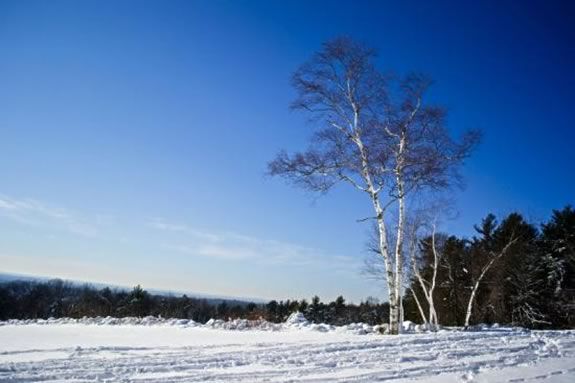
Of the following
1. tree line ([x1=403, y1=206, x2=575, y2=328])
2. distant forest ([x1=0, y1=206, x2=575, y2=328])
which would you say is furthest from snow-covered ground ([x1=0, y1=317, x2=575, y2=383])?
tree line ([x1=403, y1=206, x2=575, y2=328])

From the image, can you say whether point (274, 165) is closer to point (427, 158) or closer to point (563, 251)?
point (427, 158)

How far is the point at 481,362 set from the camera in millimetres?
7184

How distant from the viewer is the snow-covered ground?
6215 millimetres

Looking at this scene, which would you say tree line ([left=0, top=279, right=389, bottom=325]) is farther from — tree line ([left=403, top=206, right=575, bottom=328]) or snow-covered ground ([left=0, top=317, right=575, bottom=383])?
snow-covered ground ([left=0, top=317, right=575, bottom=383])

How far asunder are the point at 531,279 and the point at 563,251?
2924mm

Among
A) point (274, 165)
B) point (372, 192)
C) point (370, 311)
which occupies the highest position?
point (274, 165)

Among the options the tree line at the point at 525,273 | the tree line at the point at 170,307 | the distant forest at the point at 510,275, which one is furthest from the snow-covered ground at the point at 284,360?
the tree line at the point at 170,307

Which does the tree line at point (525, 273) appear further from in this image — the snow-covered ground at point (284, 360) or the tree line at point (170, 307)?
the tree line at point (170, 307)

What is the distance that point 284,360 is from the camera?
761 cm

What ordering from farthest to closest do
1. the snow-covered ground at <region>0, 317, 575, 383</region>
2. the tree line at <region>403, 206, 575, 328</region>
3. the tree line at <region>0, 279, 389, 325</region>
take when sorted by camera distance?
the tree line at <region>0, 279, 389, 325</region> < the tree line at <region>403, 206, 575, 328</region> < the snow-covered ground at <region>0, 317, 575, 383</region>

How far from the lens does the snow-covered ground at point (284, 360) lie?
6215 mm

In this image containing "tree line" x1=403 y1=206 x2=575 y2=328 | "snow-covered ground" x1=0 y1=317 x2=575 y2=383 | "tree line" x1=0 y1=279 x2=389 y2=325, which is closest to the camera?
"snow-covered ground" x1=0 y1=317 x2=575 y2=383

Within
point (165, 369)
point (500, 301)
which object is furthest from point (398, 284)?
point (500, 301)

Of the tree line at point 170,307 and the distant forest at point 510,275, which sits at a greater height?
the distant forest at point 510,275
